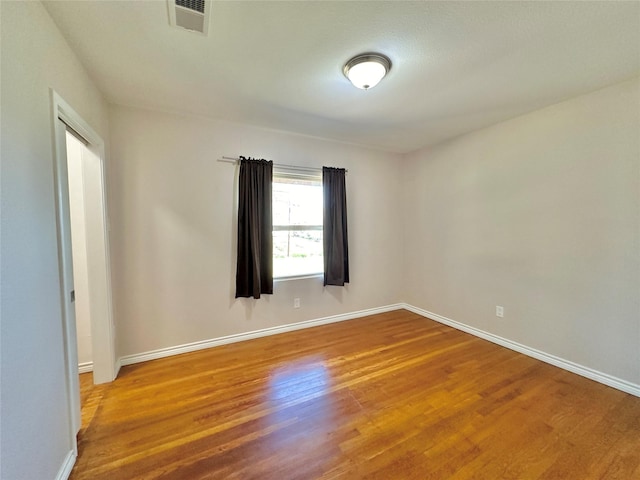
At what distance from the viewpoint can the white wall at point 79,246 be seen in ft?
7.63

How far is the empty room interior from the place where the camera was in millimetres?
1377

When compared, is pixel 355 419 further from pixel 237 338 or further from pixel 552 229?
pixel 552 229

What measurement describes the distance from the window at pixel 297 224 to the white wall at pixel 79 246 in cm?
184

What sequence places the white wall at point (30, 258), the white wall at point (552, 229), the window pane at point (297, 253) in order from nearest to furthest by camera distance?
the white wall at point (30, 258) → the white wall at point (552, 229) → the window pane at point (297, 253)

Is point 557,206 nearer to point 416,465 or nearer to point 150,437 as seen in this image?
point 416,465

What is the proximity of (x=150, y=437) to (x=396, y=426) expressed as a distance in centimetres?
162

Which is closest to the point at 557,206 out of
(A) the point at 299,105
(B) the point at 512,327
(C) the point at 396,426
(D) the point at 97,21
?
(B) the point at 512,327

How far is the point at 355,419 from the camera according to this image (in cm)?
180

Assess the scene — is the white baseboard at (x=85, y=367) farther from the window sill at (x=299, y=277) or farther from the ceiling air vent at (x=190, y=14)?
the ceiling air vent at (x=190, y=14)

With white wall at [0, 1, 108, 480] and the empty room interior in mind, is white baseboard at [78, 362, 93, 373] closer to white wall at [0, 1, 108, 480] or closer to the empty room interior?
the empty room interior

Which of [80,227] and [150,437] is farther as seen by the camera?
[80,227]

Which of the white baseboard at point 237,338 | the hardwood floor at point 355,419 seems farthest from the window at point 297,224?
the hardwood floor at point 355,419

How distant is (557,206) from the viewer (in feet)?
8.07

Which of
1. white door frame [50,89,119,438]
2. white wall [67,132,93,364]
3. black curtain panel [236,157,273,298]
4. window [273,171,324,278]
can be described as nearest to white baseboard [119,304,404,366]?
white door frame [50,89,119,438]
